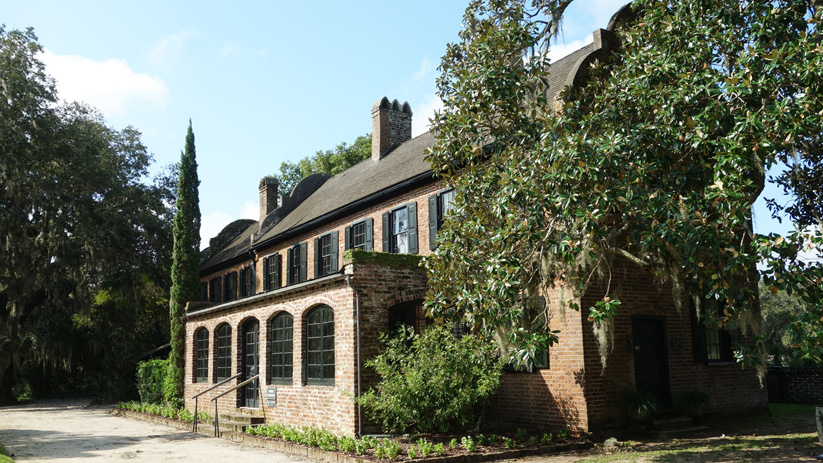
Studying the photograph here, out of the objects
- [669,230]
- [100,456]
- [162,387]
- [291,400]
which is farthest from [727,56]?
[162,387]

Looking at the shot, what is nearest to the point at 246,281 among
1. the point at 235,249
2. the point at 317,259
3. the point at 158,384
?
the point at 235,249

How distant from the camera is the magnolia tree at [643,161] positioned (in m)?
7.42

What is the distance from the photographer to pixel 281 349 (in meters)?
14.7

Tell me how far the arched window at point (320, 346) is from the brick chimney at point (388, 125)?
11.2 meters

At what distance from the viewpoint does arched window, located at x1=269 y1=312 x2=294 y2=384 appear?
1437cm

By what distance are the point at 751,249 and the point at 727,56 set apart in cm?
347

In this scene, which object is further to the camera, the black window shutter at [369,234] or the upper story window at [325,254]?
the upper story window at [325,254]

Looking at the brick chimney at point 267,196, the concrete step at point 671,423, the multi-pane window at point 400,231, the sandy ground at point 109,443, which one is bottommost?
the sandy ground at point 109,443

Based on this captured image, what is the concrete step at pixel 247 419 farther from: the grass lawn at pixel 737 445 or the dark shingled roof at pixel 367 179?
the grass lawn at pixel 737 445

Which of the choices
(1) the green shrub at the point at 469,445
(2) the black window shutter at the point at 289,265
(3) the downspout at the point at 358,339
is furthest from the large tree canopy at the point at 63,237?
(1) the green shrub at the point at 469,445

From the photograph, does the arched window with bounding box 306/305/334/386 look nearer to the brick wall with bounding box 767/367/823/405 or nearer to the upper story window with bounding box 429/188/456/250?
the upper story window with bounding box 429/188/456/250

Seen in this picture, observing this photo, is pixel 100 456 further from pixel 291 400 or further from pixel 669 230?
pixel 669 230

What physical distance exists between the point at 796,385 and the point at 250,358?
15092mm

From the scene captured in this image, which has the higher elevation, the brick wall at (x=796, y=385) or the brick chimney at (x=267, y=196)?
the brick chimney at (x=267, y=196)
